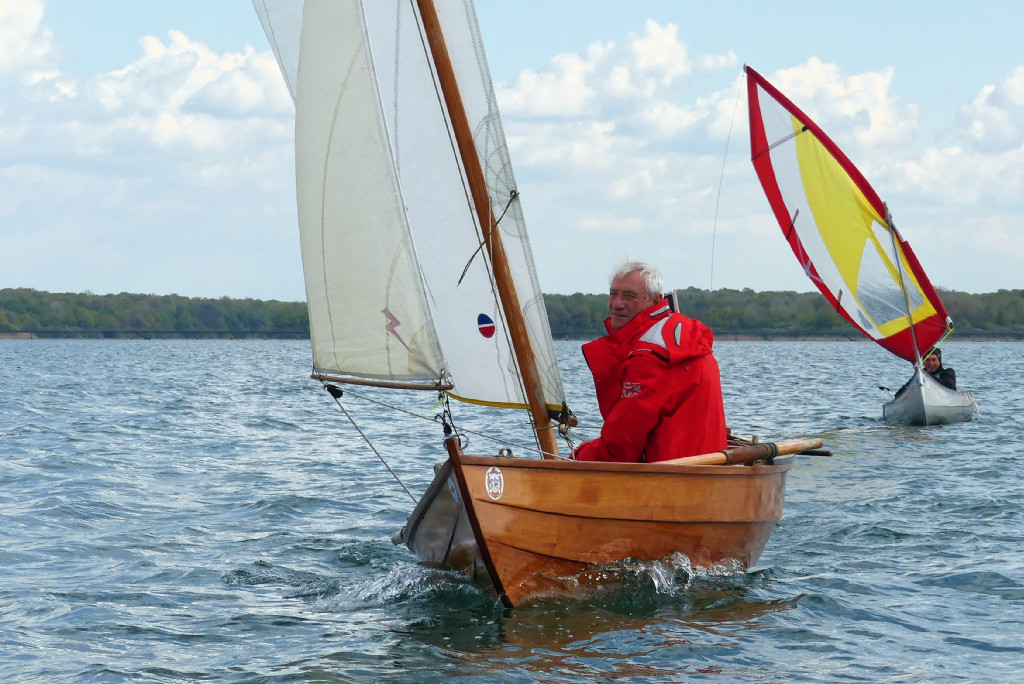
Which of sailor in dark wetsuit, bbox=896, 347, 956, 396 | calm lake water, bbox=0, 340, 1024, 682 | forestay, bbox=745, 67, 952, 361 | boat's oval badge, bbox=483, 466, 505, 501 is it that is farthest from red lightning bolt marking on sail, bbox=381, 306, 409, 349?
forestay, bbox=745, 67, 952, 361

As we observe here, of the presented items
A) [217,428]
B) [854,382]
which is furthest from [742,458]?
[854,382]

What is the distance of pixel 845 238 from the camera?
17766mm

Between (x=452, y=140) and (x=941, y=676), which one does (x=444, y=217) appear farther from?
(x=941, y=676)

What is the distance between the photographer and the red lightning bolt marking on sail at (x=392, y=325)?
5.89 meters

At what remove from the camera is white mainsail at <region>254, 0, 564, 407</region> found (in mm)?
5840

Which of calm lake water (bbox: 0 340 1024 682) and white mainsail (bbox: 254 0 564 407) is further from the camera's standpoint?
white mainsail (bbox: 254 0 564 407)

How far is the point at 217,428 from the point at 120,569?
1062 cm

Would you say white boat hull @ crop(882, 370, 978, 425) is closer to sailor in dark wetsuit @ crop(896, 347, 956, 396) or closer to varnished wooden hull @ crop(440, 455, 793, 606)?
sailor in dark wetsuit @ crop(896, 347, 956, 396)

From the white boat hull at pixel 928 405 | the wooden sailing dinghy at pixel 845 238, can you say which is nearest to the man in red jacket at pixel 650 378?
the white boat hull at pixel 928 405

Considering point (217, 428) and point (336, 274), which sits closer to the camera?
point (336, 274)

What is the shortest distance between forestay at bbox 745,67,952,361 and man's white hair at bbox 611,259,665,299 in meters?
12.7

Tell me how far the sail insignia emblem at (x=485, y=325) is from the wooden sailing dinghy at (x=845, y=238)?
12149mm

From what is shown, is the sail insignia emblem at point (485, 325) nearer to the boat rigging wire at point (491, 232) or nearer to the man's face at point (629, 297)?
the boat rigging wire at point (491, 232)

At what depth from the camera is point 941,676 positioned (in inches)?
188
